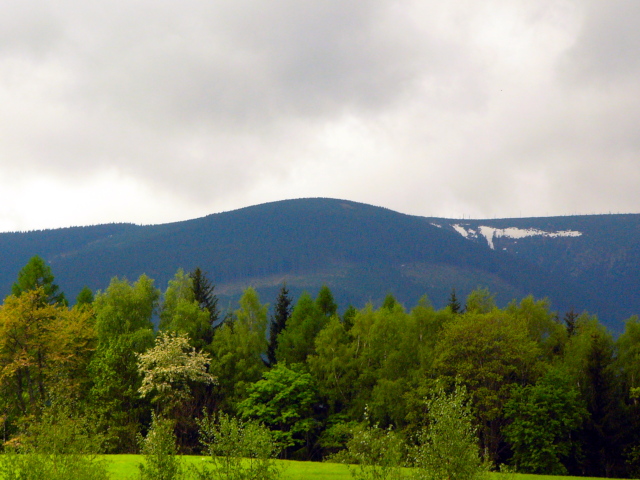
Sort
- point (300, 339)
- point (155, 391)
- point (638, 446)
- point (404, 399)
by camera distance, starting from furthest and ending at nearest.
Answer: point (300, 339)
point (155, 391)
point (404, 399)
point (638, 446)

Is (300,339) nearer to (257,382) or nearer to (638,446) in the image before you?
(257,382)

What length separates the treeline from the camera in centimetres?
6888

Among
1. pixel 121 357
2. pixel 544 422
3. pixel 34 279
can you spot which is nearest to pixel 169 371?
pixel 121 357

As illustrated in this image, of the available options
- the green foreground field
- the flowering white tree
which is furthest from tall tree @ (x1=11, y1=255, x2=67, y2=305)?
the green foreground field

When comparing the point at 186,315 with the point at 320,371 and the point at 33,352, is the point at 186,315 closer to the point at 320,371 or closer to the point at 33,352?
the point at 320,371

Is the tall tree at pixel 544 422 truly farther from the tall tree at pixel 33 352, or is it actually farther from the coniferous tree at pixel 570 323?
the tall tree at pixel 33 352

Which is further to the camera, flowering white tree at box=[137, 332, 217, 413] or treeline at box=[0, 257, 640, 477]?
flowering white tree at box=[137, 332, 217, 413]

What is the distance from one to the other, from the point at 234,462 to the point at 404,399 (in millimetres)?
45920

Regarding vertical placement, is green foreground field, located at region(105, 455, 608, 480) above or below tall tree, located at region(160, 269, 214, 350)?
below

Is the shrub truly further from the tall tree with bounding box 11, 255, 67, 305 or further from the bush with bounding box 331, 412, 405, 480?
the tall tree with bounding box 11, 255, 67, 305

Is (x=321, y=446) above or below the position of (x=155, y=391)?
below

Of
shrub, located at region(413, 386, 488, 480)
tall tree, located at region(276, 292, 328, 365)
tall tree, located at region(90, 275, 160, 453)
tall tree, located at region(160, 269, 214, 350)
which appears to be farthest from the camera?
tall tree, located at region(276, 292, 328, 365)

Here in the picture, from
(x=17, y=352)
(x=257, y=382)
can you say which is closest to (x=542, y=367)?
(x=257, y=382)

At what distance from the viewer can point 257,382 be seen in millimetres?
79812
